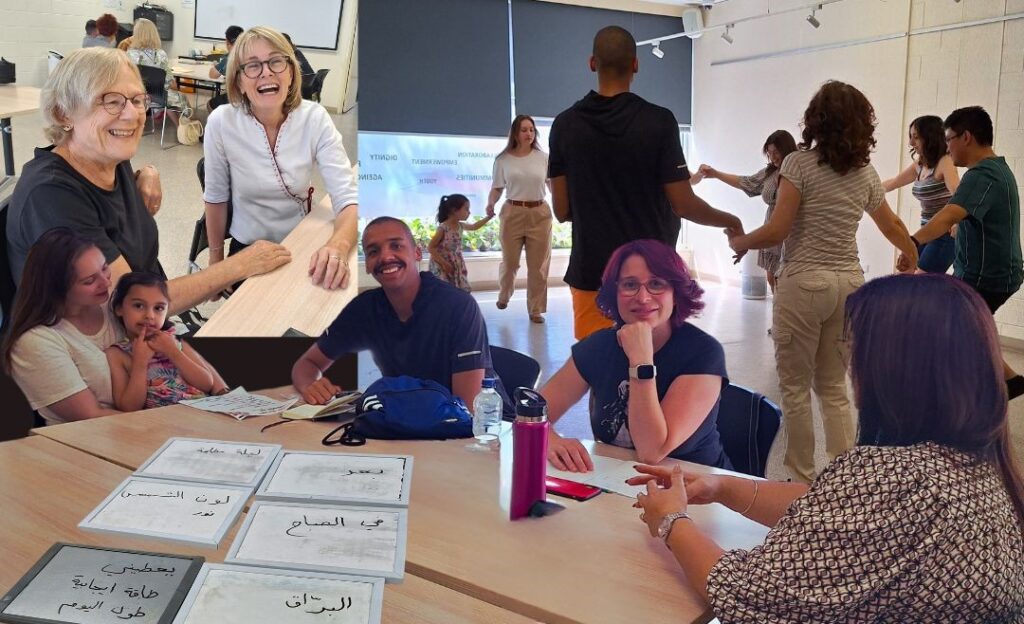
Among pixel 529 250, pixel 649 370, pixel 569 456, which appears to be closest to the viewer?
pixel 569 456

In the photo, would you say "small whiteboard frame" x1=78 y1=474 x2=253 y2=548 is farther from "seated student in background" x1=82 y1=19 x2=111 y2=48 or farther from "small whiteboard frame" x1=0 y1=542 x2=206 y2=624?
"seated student in background" x1=82 y1=19 x2=111 y2=48

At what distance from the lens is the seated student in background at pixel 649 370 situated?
206 cm

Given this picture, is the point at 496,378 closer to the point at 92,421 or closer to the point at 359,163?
the point at 359,163

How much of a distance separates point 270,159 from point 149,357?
0.65m

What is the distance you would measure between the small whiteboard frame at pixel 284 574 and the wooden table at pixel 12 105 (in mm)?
1443

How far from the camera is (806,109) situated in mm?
2635

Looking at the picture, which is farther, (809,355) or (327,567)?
(809,355)

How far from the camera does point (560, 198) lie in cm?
262

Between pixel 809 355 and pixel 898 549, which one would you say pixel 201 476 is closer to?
pixel 898 549

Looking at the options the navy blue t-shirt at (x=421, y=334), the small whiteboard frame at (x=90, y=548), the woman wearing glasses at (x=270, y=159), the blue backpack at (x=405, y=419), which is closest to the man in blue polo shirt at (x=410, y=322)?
the navy blue t-shirt at (x=421, y=334)

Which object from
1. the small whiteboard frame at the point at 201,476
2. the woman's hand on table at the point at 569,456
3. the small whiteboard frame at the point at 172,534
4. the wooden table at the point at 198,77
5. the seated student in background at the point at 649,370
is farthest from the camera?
the wooden table at the point at 198,77

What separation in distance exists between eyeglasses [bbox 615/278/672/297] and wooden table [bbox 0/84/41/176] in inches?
62.7

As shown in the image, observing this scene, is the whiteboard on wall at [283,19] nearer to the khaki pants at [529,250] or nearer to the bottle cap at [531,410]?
the khaki pants at [529,250]

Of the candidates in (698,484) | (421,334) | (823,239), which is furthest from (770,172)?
(698,484)
